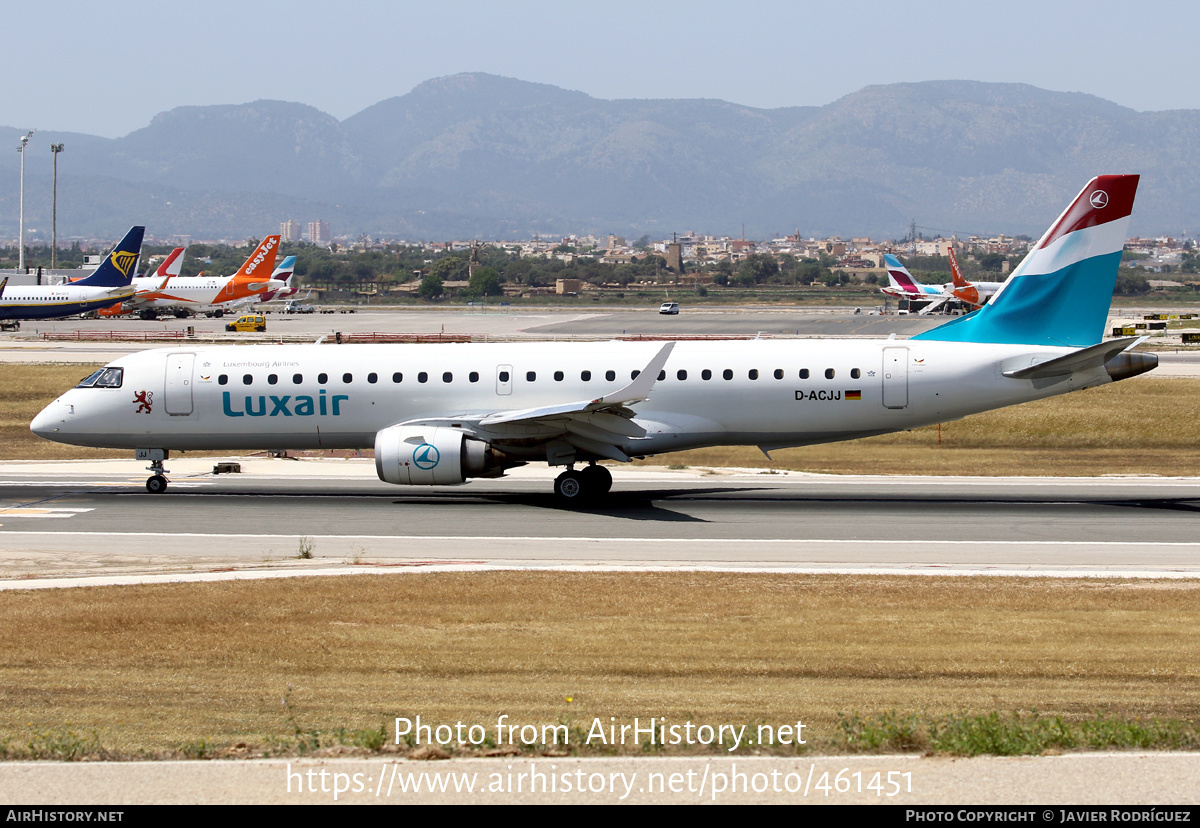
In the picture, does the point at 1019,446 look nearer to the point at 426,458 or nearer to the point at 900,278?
the point at 426,458

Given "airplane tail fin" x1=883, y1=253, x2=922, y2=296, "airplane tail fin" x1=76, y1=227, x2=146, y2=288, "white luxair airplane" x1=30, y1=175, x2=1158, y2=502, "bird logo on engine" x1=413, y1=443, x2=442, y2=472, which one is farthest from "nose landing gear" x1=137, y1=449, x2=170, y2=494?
"airplane tail fin" x1=883, y1=253, x2=922, y2=296

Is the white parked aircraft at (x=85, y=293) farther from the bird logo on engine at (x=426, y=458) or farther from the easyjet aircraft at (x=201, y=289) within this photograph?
the bird logo on engine at (x=426, y=458)

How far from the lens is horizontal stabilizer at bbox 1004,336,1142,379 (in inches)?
1013

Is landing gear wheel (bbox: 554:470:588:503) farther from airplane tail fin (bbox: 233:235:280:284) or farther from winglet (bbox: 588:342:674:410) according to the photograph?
airplane tail fin (bbox: 233:235:280:284)

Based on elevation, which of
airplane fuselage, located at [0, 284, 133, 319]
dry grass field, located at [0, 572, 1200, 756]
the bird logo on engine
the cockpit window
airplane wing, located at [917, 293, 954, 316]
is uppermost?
airplane wing, located at [917, 293, 954, 316]

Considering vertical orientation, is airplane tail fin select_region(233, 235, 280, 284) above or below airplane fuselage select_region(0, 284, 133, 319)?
above

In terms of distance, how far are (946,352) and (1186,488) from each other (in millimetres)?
7986

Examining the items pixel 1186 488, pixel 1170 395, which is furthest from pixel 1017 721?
pixel 1170 395

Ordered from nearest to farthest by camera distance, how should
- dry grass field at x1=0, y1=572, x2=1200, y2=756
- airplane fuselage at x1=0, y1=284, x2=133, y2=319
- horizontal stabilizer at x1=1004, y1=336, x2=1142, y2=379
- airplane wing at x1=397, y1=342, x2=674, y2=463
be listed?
dry grass field at x1=0, y1=572, x2=1200, y2=756 < airplane wing at x1=397, y1=342, x2=674, y2=463 < horizontal stabilizer at x1=1004, y1=336, x2=1142, y2=379 < airplane fuselage at x1=0, y1=284, x2=133, y2=319

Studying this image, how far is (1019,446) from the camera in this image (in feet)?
132

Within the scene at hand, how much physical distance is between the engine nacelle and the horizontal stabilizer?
1211 cm

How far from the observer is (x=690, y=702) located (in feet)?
38.0

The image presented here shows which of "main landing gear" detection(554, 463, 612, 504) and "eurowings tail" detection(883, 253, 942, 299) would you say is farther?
"eurowings tail" detection(883, 253, 942, 299)

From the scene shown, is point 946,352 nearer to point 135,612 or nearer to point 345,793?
point 135,612
